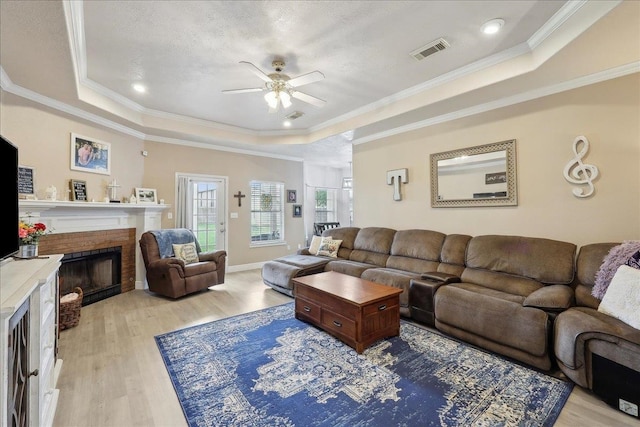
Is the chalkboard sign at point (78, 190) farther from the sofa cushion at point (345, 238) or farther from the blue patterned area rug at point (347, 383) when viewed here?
the sofa cushion at point (345, 238)

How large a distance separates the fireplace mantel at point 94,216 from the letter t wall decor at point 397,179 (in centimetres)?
402

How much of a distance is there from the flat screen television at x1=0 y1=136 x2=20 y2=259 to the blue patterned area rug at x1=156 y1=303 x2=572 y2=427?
56.7 inches

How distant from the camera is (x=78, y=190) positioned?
3.83 meters

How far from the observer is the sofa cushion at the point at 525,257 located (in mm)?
2799

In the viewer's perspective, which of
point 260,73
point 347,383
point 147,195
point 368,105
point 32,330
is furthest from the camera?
point 147,195

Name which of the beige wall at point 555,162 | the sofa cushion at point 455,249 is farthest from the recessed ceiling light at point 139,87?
the sofa cushion at point 455,249

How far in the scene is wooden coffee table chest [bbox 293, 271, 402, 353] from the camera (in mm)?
2630

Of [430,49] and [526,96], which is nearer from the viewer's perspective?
[430,49]

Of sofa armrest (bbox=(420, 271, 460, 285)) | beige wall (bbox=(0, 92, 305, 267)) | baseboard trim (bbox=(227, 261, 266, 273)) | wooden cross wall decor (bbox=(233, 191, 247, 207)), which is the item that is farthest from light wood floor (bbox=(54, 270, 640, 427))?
wooden cross wall decor (bbox=(233, 191, 247, 207))

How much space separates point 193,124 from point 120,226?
2.10 meters

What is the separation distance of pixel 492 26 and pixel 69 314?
5165mm

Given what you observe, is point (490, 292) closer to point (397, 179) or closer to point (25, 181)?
point (397, 179)

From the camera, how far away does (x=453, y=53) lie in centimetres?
295

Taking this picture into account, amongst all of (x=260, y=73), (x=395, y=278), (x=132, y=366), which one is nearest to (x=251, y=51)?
(x=260, y=73)
